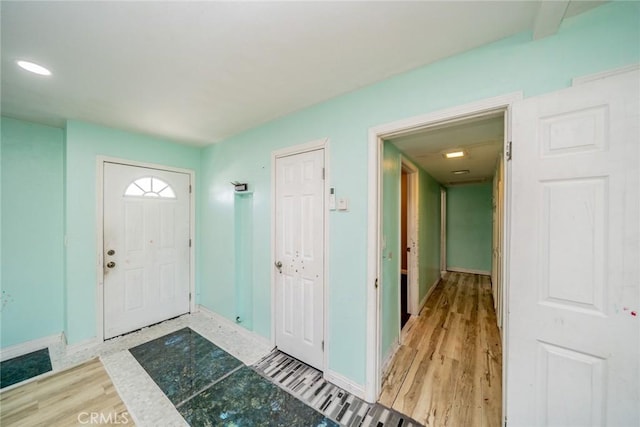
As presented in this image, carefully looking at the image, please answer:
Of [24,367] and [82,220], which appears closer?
[24,367]

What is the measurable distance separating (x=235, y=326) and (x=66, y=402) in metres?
1.42

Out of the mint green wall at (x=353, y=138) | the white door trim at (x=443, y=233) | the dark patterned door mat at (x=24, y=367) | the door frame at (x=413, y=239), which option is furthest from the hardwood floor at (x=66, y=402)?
the white door trim at (x=443, y=233)

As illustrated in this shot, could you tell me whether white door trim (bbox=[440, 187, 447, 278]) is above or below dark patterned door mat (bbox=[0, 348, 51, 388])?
above

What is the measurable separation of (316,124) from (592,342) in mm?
2157

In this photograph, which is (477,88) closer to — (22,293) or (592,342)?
(592,342)

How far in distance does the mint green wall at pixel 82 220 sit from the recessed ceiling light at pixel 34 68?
3.31ft

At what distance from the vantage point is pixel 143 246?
2.89 metres

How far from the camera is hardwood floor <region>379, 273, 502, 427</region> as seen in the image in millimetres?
1667

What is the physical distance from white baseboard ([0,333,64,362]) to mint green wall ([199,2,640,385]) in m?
1.51

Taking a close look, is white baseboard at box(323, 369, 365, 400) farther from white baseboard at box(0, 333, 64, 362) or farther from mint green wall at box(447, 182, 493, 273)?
mint green wall at box(447, 182, 493, 273)

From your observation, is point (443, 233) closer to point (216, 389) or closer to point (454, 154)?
point (454, 154)

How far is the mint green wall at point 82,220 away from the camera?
2383mm

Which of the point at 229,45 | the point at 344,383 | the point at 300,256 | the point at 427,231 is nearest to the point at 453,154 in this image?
the point at 427,231

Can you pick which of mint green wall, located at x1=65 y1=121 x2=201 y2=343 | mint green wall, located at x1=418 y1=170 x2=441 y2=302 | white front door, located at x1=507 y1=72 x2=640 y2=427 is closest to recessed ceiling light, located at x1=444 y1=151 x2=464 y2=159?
mint green wall, located at x1=418 y1=170 x2=441 y2=302
